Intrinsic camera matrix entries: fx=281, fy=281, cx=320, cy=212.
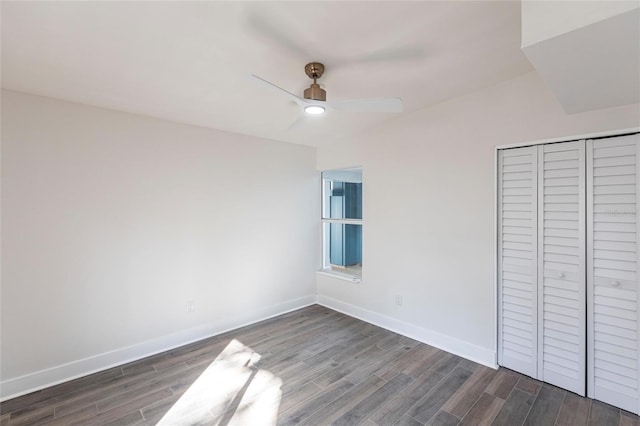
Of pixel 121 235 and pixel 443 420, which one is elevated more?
pixel 121 235

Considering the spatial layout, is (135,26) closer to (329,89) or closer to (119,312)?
(329,89)

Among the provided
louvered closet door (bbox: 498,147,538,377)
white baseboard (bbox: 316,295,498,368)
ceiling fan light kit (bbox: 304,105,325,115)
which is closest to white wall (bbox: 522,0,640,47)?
ceiling fan light kit (bbox: 304,105,325,115)

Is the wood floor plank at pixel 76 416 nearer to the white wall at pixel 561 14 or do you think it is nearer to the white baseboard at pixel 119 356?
the white baseboard at pixel 119 356

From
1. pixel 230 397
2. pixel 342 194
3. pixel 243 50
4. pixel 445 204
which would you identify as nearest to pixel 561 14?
pixel 243 50

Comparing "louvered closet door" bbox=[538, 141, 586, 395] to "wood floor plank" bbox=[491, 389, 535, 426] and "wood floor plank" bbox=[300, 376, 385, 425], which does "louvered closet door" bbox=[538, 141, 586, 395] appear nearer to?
"wood floor plank" bbox=[491, 389, 535, 426]

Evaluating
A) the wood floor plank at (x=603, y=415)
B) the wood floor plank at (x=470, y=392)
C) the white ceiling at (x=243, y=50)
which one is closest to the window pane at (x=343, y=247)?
the wood floor plank at (x=470, y=392)

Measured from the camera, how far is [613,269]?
6.58 ft

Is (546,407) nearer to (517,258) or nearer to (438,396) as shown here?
(438,396)

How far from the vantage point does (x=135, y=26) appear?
1621 mm

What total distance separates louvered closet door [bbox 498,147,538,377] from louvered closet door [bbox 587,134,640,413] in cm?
35

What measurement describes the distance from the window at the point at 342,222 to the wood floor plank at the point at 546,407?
6.97 feet

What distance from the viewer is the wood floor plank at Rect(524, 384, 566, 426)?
189 cm

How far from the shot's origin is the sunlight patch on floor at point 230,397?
194 centimetres

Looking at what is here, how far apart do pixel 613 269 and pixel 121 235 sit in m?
4.04
